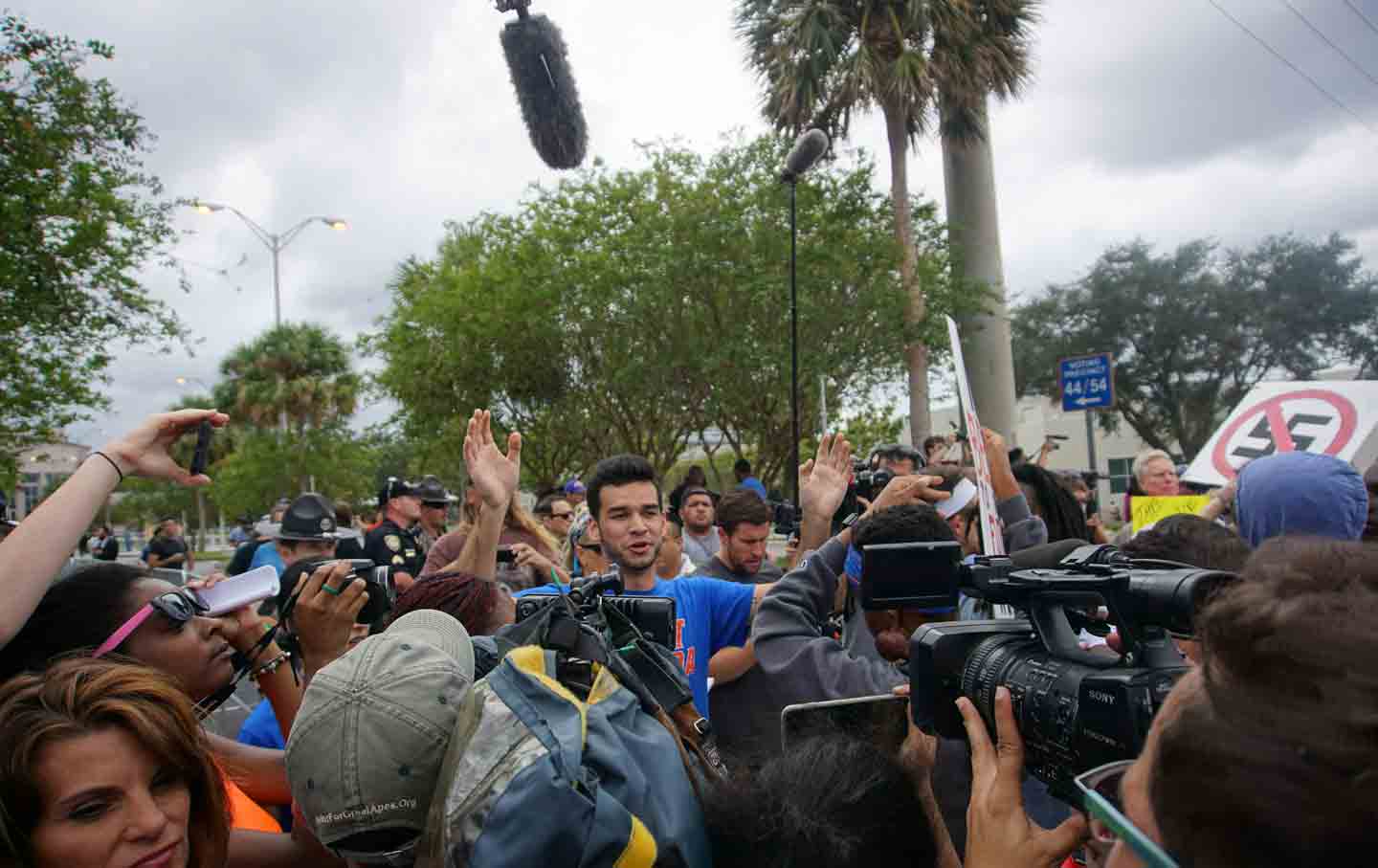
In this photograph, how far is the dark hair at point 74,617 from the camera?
1.92 meters

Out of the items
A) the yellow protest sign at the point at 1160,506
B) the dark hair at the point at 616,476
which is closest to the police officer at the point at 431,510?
the dark hair at the point at 616,476

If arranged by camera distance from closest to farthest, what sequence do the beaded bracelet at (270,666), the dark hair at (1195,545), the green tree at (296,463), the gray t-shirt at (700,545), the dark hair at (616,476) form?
1. the dark hair at (1195,545)
2. the beaded bracelet at (270,666)
3. the dark hair at (616,476)
4. the gray t-shirt at (700,545)
5. the green tree at (296,463)

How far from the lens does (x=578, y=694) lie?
146 centimetres

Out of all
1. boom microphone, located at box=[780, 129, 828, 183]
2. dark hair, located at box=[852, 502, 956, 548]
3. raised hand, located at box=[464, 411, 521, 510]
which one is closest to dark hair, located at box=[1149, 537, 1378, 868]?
dark hair, located at box=[852, 502, 956, 548]

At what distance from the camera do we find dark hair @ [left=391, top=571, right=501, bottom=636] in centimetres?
242

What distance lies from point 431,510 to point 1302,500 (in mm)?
7001

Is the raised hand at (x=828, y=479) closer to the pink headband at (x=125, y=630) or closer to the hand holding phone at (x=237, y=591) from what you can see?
the hand holding phone at (x=237, y=591)

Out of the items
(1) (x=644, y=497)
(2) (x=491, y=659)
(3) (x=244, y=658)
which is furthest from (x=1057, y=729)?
(1) (x=644, y=497)

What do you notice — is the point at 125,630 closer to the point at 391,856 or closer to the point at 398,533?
the point at 391,856

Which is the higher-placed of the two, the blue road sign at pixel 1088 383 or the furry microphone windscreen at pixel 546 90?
→ the furry microphone windscreen at pixel 546 90

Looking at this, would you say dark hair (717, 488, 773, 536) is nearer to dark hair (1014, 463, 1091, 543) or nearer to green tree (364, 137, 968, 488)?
dark hair (1014, 463, 1091, 543)

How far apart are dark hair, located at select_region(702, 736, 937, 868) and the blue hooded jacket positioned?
1.52 metres

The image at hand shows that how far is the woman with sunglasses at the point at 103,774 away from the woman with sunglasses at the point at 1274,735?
1.60 m

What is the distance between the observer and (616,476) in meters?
3.94
